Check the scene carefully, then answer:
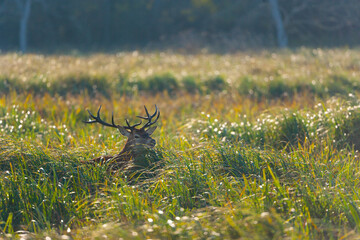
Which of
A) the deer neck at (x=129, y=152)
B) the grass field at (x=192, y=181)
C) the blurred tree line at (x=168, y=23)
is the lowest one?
the grass field at (x=192, y=181)

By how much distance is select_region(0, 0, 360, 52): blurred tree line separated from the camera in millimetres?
29469

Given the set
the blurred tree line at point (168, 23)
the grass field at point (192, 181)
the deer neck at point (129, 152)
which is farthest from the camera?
the blurred tree line at point (168, 23)

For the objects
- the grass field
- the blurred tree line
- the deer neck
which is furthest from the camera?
the blurred tree line

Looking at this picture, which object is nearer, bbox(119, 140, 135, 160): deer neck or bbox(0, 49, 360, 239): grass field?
bbox(0, 49, 360, 239): grass field

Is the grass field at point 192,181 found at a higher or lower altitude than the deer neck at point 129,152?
lower

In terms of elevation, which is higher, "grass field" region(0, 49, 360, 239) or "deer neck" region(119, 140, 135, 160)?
"deer neck" region(119, 140, 135, 160)

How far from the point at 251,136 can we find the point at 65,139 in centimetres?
267

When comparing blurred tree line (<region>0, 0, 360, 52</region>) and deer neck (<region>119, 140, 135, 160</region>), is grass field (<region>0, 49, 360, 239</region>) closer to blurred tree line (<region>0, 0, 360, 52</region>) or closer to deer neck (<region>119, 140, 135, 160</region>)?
deer neck (<region>119, 140, 135, 160</region>)

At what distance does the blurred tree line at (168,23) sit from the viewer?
29469 millimetres

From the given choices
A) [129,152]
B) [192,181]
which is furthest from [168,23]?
[192,181]

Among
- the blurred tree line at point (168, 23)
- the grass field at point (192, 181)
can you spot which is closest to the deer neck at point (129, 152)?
the grass field at point (192, 181)

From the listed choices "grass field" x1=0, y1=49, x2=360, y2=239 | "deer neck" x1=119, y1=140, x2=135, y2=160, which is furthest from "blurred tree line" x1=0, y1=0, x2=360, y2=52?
"deer neck" x1=119, y1=140, x2=135, y2=160

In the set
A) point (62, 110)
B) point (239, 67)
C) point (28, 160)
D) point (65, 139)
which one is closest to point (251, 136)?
point (65, 139)

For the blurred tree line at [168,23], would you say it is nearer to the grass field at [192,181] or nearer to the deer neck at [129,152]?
the grass field at [192,181]
